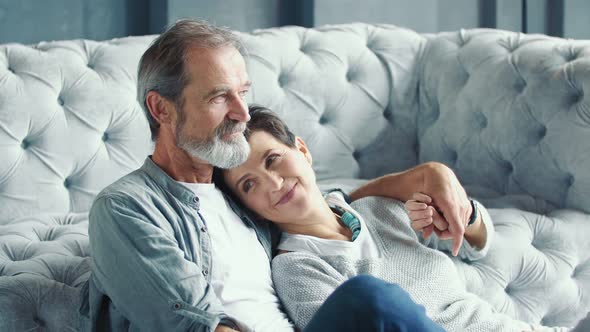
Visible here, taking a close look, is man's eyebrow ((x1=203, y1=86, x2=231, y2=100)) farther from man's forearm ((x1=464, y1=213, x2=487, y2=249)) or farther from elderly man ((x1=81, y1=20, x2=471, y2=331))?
man's forearm ((x1=464, y1=213, x2=487, y2=249))

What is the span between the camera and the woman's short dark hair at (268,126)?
175 centimetres

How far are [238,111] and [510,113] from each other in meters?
0.92

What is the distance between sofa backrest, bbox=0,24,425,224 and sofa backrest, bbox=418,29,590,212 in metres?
0.11

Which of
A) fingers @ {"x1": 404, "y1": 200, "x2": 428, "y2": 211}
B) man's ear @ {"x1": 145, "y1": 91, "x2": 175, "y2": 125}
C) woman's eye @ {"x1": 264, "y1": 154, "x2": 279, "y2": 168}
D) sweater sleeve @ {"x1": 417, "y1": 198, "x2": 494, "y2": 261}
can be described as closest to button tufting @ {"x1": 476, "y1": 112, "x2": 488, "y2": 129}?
sweater sleeve @ {"x1": 417, "y1": 198, "x2": 494, "y2": 261}

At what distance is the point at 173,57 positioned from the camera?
1.65m

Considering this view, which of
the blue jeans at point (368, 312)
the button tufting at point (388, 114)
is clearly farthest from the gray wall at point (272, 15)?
the blue jeans at point (368, 312)

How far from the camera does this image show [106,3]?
270 centimetres

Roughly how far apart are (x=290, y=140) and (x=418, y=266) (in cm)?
35

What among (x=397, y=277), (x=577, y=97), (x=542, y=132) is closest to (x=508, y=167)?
(x=542, y=132)

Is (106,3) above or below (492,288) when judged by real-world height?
above

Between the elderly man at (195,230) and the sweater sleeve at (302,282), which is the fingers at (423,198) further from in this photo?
the sweater sleeve at (302,282)

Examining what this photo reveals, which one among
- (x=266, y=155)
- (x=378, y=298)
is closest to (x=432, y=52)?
(x=266, y=155)

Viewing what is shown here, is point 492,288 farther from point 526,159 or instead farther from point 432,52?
point 432,52

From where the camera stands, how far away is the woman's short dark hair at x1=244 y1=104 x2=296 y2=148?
1.75 m
